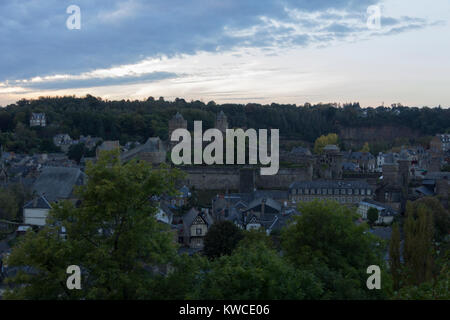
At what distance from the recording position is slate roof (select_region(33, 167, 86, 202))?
3244 centimetres

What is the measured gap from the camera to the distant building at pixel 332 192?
1527 inches

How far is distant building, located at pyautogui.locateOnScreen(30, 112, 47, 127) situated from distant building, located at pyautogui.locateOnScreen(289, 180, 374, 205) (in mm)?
51763

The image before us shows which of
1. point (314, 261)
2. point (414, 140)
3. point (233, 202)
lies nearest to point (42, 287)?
point (314, 261)

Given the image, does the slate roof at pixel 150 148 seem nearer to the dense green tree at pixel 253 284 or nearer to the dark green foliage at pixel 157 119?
the dark green foliage at pixel 157 119

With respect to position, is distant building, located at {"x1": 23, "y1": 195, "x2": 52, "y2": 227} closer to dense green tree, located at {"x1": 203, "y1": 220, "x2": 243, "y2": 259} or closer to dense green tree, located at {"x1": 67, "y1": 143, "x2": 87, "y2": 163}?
dense green tree, located at {"x1": 203, "y1": 220, "x2": 243, "y2": 259}

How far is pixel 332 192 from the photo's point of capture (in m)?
38.9

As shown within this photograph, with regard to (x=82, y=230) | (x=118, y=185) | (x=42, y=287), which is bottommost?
(x=42, y=287)

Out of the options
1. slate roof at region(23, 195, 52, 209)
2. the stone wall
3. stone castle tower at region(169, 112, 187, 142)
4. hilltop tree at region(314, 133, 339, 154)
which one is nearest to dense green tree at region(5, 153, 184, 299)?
slate roof at region(23, 195, 52, 209)

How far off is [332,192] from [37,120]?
180 ft

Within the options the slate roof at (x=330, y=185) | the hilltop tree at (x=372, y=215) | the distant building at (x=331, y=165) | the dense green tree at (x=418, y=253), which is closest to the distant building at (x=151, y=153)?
the slate roof at (x=330, y=185)

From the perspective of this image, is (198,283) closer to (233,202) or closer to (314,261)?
(314,261)

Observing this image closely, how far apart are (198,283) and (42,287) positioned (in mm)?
3318

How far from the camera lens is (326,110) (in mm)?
105688

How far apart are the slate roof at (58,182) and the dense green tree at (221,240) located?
44.9 ft
